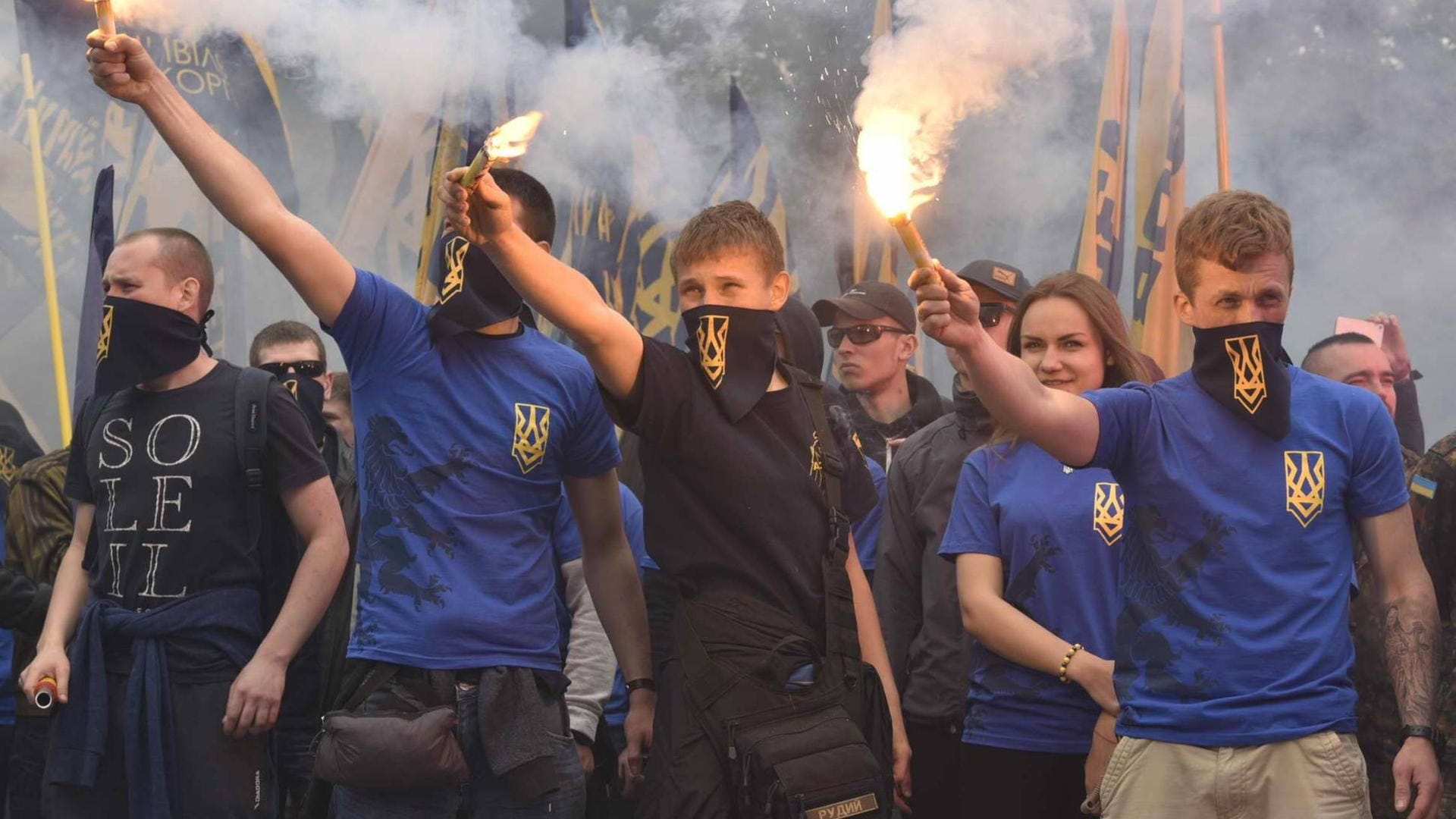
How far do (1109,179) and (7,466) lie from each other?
17.7ft

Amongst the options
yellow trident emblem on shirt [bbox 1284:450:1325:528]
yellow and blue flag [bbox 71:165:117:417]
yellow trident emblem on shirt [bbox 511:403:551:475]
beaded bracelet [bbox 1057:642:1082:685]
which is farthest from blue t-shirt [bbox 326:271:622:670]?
yellow and blue flag [bbox 71:165:117:417]

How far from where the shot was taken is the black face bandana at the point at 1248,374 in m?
3.10

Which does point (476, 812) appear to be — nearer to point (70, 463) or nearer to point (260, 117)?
point (70, 463)

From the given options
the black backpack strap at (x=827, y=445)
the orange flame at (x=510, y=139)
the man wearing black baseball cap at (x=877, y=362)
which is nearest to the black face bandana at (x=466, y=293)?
the orange flame at (x=510, y=139)

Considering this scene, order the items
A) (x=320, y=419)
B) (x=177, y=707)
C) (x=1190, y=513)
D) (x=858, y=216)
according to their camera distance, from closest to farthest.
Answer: (x=1190, y=513), (x=177, y=707), (x=320, y=419), (x=858, y=216)

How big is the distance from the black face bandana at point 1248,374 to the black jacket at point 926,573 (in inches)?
49.0

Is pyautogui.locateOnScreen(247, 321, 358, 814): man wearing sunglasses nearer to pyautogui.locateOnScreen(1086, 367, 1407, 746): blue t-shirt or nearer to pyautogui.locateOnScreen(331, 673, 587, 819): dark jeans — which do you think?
pyautogui.locateOnScreen(331, 673, 587, 819): dark jeans

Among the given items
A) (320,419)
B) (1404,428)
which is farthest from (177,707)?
(1404,428)

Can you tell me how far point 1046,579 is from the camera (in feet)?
12.4

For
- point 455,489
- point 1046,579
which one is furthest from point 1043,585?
point 455,489

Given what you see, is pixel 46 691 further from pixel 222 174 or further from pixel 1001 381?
pixel 1001 381

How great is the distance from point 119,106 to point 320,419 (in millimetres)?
4968

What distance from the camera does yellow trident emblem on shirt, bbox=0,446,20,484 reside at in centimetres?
567

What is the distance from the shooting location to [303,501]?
12.8ft
